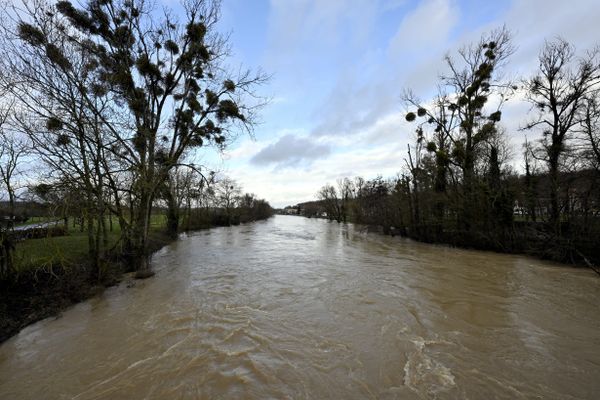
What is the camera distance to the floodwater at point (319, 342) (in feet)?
10.6

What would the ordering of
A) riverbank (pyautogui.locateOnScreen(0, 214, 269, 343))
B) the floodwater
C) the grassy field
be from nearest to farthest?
the floodwater, riverbank (pyautogui.locateOnScreen(0, 214, 269, 343)), the grassy field

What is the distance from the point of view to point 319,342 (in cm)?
425

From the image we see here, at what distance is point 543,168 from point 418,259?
9.03 m

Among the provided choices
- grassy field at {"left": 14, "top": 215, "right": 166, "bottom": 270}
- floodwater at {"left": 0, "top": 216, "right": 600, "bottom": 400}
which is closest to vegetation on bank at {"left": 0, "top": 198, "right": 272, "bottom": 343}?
grassy field at {"left": 14, "top": 215, "right": 166, "bottom": 270}

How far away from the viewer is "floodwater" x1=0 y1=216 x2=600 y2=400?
10.6 feet

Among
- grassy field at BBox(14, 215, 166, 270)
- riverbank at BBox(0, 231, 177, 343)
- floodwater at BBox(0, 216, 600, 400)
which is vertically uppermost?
grassy field at BBox(14, 215, 166, 270)

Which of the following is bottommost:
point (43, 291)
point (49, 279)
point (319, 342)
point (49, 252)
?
point (319, 342)

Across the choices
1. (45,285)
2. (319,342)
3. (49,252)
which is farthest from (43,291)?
(319,342)

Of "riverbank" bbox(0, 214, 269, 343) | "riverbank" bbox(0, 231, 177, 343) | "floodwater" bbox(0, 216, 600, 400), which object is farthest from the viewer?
"riverbank" bbox(0, 214, 269, 343)

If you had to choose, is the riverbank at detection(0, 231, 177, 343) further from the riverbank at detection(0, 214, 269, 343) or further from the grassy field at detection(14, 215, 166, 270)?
the grassy field at detection(14, 215, 166, 270)

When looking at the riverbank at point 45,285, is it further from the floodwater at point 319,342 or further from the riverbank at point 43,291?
the floodwater at point 319,342

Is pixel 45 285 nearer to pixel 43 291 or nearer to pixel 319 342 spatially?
pixel 43 291

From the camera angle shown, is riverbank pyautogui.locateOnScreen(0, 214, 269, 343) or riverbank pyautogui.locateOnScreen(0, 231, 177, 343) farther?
riverbank pyautogui.locateOnScreen(0, 214, 269, 343)

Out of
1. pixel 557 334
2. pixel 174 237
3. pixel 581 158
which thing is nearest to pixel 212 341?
pixel 557 334
